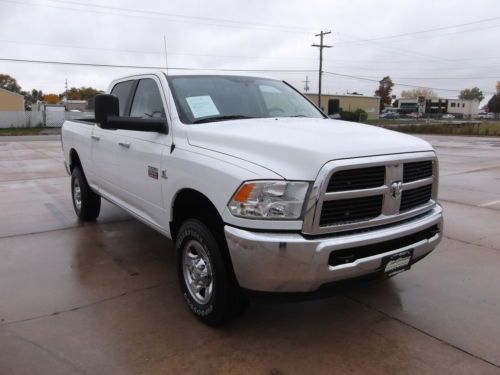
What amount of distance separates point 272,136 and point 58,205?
221 inches

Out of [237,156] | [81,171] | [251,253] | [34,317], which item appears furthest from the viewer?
[81,171]

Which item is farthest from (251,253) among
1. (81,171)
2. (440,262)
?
(81,171)

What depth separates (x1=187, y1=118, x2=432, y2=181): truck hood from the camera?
2.99 metres

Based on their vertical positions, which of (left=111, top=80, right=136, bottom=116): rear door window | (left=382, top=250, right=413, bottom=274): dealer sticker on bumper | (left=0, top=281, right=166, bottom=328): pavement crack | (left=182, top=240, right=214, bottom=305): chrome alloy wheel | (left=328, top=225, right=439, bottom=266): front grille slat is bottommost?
(left=0, top=281, right=166, bottom=328): pavement crack

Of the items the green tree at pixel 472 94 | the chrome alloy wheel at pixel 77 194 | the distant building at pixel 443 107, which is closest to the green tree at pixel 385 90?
the distant building at pixel 443 107

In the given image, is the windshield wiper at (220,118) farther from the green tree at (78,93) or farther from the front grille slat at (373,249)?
the green tree at (78,93)

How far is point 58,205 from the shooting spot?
25.7 feet

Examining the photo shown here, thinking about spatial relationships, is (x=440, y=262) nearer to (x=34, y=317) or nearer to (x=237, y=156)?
(x=237, y=156)

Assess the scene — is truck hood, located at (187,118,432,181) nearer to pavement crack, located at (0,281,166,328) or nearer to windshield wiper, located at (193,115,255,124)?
windshield wiper, located at (193,115,255,124)

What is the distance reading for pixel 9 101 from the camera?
206 feet

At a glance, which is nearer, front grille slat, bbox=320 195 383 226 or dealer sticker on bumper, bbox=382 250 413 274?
front grille slat, bbox=320 195 383 226

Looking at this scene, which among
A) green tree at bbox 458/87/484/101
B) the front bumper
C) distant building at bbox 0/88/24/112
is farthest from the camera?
green tree at bbox 458/87/484/101

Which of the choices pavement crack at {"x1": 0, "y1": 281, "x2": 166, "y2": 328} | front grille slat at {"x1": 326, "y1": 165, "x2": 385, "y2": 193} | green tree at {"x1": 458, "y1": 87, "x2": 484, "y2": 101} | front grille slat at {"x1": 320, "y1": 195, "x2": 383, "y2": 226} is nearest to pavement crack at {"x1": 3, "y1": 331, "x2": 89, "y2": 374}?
pavement crack at {"x1": 0, "y1": 281, "x2": 166, "y2": 328}

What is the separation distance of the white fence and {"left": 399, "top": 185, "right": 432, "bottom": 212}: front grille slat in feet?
150
